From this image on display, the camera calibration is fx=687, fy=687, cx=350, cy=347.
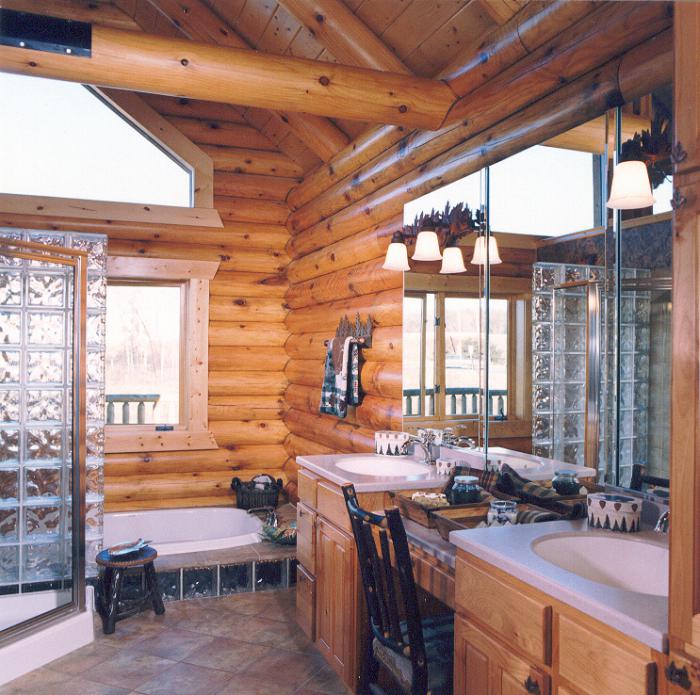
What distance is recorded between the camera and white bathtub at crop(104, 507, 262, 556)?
5027 millimetres

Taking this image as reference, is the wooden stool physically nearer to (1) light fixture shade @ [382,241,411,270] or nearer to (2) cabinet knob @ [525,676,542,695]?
(1) light fixture shade @ [382,241,411,270]

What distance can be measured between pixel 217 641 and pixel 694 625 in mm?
2866

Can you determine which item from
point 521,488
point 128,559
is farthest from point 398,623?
point 128,559

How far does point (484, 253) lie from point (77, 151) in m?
3.54

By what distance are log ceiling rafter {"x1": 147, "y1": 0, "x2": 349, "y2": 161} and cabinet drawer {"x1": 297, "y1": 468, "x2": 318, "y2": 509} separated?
2.34m

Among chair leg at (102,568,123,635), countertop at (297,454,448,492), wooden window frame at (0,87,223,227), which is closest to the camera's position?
countertop at (297,454,448,492)

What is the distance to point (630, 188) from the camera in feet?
7.08

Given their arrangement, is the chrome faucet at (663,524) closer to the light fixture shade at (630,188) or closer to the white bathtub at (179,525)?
the light fixture shade at (630,188)

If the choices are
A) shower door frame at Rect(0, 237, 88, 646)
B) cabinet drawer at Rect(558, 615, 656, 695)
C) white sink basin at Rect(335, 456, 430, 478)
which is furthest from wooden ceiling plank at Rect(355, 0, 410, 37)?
cabinet drawer at Rect(558, 615, 656, 695)

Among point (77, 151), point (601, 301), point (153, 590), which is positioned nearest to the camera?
point (601, 301)

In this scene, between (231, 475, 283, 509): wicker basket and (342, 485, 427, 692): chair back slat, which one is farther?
(231, 475, 283, 509): wicker basket

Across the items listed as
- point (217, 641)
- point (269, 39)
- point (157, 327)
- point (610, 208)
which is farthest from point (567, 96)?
point (157, 327)

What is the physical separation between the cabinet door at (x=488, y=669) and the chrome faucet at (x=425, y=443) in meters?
1.43

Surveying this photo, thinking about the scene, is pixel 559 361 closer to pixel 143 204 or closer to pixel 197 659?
pixel 197 659
